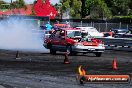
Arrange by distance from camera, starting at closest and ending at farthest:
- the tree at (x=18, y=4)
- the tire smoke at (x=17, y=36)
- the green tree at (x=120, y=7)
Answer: the tire smoke at (x=17, y=36) < the green tree at (x=120, y=7) < the tree at (x=18, y=4)

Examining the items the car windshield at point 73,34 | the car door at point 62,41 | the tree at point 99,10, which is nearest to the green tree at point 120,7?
the tree at point 99,10

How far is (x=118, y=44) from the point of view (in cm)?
3750

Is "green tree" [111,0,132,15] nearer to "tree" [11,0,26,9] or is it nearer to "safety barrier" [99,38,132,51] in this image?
"tree" [11,0,26,9]

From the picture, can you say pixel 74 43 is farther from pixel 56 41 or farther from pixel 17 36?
pixel 17 36

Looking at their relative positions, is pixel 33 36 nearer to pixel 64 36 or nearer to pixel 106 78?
pixel 64 36

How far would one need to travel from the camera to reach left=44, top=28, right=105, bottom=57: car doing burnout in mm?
28641

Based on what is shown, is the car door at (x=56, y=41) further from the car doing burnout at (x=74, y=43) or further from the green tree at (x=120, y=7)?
the green tree at (x=120, y=7)

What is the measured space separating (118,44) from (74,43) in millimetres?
9319

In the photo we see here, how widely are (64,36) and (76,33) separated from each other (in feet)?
2.33

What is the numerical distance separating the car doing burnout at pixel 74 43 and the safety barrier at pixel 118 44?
693cm

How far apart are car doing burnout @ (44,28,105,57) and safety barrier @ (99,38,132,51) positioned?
6.93 m

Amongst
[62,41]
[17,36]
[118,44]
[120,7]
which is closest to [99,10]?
[120,7]

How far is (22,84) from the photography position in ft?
50.0

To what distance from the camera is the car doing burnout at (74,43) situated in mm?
28641
